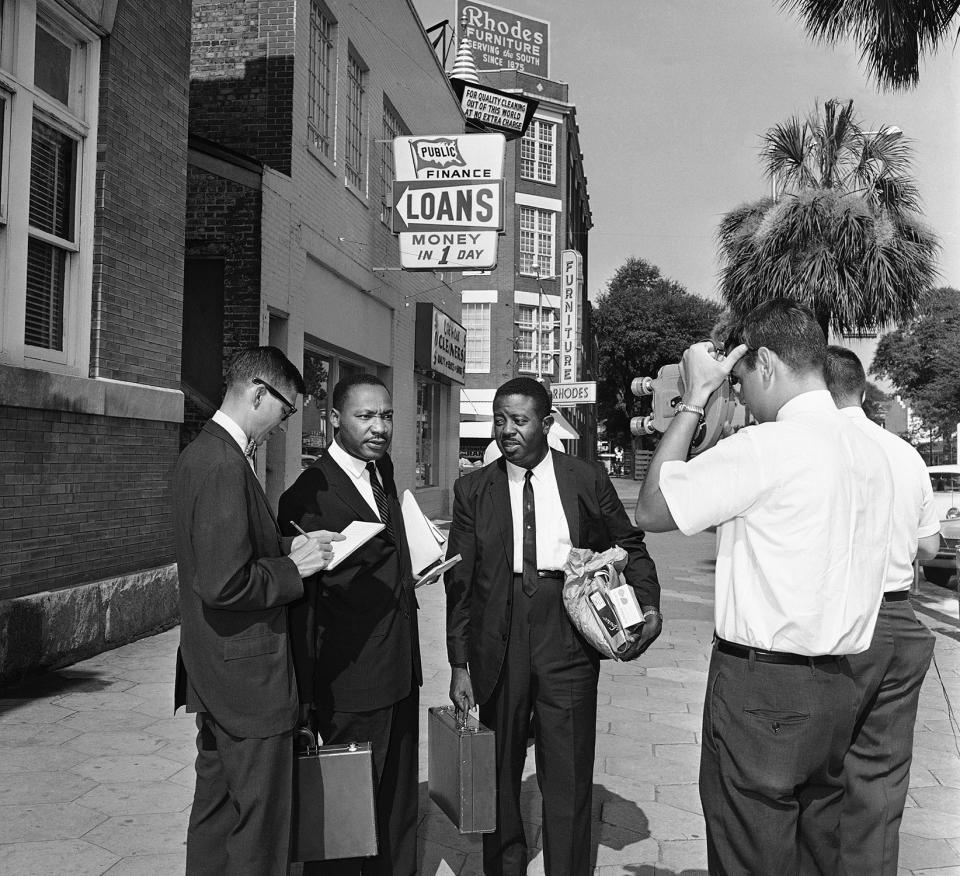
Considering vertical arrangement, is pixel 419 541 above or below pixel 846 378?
below

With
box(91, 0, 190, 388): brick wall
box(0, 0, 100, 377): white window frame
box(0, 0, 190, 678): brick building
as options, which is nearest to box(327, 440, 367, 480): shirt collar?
box(0, 0, 190, 678): brick building

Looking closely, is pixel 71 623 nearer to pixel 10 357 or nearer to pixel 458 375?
pixel 10 357

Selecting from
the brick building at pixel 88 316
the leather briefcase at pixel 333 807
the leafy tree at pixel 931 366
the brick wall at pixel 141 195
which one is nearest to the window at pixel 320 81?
the brick wall at pixel 141 195

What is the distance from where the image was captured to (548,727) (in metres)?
3.47

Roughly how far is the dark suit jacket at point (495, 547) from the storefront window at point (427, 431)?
14903 mm

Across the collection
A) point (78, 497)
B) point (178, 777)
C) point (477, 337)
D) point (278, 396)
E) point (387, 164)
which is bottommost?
point (178, 777)

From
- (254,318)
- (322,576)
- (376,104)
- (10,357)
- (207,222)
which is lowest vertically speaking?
(322,576)

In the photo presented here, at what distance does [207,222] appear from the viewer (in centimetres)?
1106

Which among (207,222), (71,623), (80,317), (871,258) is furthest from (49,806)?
(871,258)

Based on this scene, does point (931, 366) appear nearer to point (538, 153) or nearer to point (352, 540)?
point (538, 153)

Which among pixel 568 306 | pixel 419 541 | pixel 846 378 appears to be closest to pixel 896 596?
pixel 846 378

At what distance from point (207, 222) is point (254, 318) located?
1288mm

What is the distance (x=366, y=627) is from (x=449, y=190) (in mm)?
11054

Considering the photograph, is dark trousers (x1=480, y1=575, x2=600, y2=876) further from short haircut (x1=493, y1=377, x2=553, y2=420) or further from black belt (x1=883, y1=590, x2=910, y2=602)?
black belt (x1=883, y1=590, x2=910, y2=602)
